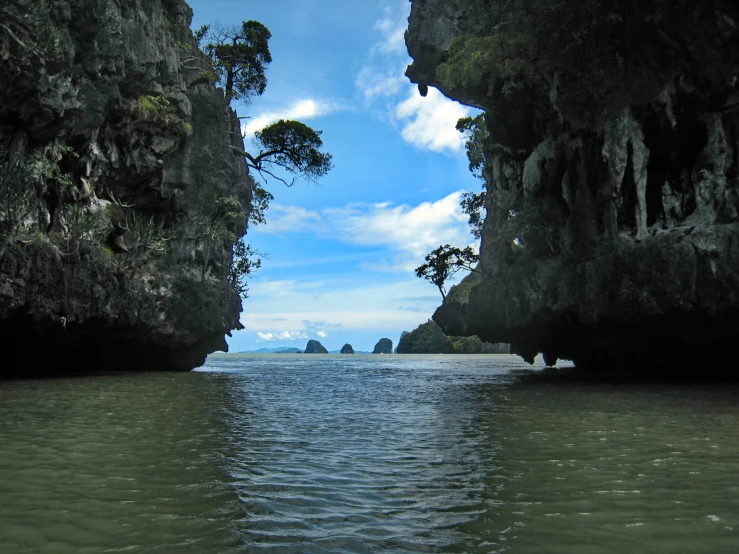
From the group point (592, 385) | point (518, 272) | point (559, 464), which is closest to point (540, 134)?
point (518, 272)

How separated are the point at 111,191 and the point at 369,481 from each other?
26340 mm

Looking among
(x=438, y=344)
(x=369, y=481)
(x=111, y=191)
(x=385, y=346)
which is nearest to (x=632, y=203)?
(x=369, y=481)

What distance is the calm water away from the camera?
13.7 ft

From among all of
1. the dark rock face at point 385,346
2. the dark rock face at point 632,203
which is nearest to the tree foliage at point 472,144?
the dark rock face at point 632,203

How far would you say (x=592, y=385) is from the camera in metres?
19.0

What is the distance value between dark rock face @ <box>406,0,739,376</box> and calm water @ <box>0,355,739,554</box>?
8.47 m

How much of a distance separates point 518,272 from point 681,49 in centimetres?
1157

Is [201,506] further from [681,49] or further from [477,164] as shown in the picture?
[477,164]

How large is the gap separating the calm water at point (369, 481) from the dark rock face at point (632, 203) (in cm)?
847

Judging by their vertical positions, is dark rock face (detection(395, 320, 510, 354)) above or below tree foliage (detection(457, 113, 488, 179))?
below

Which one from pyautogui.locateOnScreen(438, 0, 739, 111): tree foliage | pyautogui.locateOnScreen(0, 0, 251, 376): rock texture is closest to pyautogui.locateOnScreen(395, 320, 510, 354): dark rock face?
pyautogui.locateOnScreen(0, 0, 251, 376): rock texture

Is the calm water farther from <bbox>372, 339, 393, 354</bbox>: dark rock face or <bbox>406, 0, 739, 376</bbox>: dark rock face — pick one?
<bbox>372, 339, 393, 354</bbox>: dark rock face

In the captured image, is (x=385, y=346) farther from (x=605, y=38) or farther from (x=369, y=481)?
(x=369, y=481)

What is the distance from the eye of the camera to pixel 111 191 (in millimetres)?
27531
